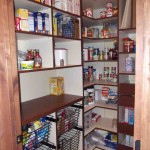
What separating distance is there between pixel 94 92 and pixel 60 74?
2.18 ft

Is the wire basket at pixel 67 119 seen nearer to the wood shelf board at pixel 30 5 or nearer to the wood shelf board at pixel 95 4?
the wood shelf board at pixel 30 5

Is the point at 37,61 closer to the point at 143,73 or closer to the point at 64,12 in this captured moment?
the point at 64,12

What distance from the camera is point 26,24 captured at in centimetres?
134

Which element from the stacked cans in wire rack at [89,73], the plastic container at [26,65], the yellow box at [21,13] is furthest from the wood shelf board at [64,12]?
the stacked cans in wire rack at [89,73]

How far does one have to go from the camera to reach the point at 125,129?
7.10 feet

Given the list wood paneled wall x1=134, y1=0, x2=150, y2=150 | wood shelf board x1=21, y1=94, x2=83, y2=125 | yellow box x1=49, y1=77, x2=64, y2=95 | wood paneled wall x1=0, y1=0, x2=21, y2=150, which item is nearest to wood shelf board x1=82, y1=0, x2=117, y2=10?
yellow box x1=49, y1=77, x2=64, y2=95

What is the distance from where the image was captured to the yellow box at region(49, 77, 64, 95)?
211cm

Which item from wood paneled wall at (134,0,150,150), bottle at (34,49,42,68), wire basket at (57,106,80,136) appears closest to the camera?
wood paneled wall at (134,0,150,150)

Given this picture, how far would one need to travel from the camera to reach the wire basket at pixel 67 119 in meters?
1.81

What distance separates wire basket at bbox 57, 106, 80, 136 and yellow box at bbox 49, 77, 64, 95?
0.86ft

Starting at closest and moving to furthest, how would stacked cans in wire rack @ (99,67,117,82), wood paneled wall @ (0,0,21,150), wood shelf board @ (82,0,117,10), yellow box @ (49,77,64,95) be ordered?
1. wood paneled wall @ (0,0,21,150)
2. yellow box @ (49,77,64,95)
3. wood shelf board @ (82,0,117,10)
4. stacked cans in wire rack @ (99,67,117,82)

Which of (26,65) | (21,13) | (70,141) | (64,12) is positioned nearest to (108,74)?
(70,141)

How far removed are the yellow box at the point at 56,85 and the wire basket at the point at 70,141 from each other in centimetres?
54

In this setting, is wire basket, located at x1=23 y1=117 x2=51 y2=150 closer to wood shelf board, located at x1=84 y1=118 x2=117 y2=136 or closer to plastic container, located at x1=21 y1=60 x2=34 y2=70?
plastic container, located at x1=21 y1=60 x2=34 y2=70
